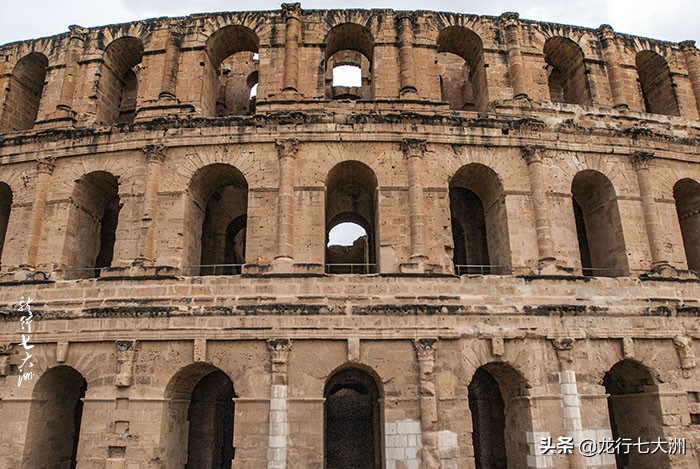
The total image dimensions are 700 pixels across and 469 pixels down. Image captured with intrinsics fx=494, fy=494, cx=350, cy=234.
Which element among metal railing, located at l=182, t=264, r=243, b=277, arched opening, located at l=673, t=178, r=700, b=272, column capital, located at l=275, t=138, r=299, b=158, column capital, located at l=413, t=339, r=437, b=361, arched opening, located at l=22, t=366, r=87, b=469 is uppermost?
column capital, located at l=275, t=138, r=299, b=158

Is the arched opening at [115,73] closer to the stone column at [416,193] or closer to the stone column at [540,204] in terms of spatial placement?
the stone column at [416,193]

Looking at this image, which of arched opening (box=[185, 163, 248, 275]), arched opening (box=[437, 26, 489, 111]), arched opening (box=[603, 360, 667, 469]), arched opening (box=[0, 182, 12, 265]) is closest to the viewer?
arched opening (box=[603, 360, 667, 469])

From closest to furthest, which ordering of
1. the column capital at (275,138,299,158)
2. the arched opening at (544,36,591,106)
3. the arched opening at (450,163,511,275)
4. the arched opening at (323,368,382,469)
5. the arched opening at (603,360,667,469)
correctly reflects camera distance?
the arched opening at (603,360,667,469), the column capital at (275,138,299,158), the arched opening at (450,163,511,275), the arched opening at (544,36,591,106), the arched opening at (323,368,382,469)

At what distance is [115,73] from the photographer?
15.7 metres

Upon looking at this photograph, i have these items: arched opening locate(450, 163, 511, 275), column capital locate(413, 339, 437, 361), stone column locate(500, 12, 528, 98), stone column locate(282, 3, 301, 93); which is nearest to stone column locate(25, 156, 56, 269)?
stone column locate(282, 3, 301, 93)

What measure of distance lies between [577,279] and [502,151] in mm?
3883

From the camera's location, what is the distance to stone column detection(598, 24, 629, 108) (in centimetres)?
1491

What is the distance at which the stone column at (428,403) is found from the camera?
10828 mm

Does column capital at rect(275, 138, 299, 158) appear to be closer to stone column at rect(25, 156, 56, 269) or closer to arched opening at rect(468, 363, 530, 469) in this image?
stone column at rect(25, 156, 56, 269)

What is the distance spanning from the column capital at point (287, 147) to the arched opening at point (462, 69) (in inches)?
228

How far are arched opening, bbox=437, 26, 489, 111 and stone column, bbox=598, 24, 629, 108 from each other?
4.01 m

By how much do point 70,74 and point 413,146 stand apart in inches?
418

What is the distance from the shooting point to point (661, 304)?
1259 centimetres

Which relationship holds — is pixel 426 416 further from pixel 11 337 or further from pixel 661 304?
pixel 11 337
